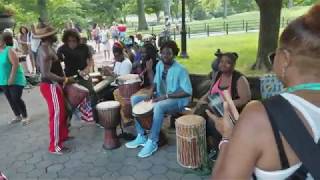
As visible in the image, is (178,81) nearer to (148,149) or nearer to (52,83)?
(148,149)

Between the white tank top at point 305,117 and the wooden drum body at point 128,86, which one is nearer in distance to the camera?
the white tank top at point 305,117

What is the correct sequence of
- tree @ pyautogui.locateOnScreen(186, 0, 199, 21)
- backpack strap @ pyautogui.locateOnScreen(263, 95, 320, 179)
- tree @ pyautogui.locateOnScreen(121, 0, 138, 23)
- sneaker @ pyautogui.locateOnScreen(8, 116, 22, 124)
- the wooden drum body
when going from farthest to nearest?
tree @ pyautogui.locateOnScreen(186, 0, 199, 21), tree @ pyautogui.locateOnScreen(121, 0, 138, 23), sneaker @ pyautogui.locateOnScreen(8, 116, 22, 124), the wooden drum body, backpack strap @ pyautogui.locateOnScreen(263, 95, 320, 179)

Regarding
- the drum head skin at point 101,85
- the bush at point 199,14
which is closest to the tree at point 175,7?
the bush at point 199,14

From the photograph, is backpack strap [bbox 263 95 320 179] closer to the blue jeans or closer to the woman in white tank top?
the woman in white tank top

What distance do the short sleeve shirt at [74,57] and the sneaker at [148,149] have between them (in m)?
1.93

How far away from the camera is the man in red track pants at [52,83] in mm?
4848

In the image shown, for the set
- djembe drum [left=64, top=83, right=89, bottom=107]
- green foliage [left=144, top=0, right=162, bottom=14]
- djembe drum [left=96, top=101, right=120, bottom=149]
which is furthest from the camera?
green foliage [left=144, top=0, right=162, bottom=14]

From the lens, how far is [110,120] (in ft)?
17.0

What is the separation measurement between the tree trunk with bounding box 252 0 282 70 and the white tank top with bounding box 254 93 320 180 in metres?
8.05

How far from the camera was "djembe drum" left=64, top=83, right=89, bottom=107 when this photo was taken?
5.43m

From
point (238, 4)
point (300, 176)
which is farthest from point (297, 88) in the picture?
point (238, 4)

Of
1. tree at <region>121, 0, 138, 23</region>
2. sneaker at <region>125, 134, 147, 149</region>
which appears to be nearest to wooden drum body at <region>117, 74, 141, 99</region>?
sneaker at <region>125, 134, 147, 149</region>

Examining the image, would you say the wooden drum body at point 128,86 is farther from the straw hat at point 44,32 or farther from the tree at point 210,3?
the tree at point 210,3

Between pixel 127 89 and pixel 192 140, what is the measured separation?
1.79 metres
